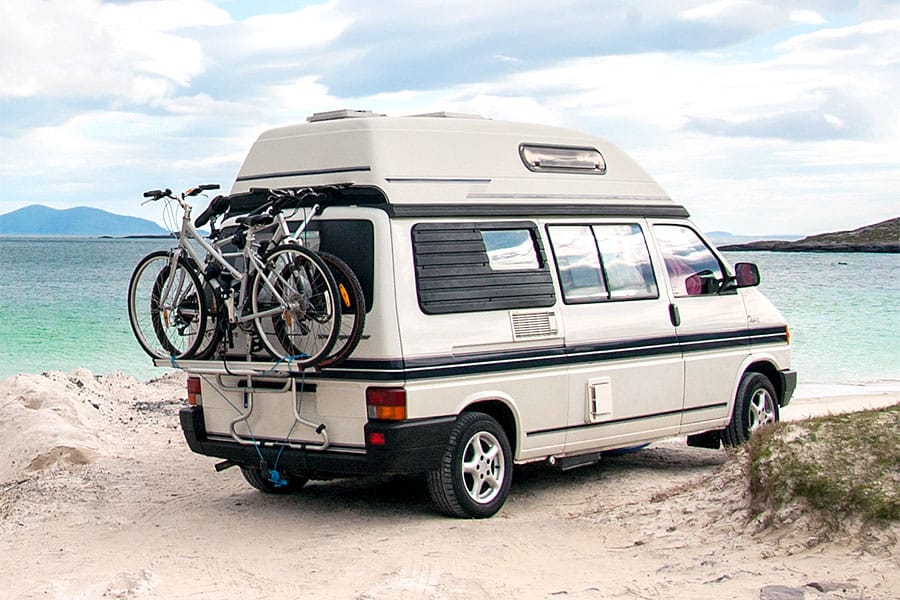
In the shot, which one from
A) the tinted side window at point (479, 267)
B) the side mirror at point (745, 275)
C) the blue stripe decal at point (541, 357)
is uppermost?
the tinted side window at point (479, 267)

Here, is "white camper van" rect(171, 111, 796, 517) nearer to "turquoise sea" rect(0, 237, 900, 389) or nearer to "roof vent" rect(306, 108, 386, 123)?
"roof vent" rect(306, 108, 386, 123)

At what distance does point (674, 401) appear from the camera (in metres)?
9.89

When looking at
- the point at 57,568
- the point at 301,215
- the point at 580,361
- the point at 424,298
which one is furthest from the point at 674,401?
the point at 57,568

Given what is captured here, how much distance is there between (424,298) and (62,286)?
53070mm

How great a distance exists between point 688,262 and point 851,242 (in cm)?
9984

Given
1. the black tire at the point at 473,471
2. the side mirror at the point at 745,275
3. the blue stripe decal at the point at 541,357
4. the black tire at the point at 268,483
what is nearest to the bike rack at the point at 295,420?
the blue stripe decal at the point at 541,357

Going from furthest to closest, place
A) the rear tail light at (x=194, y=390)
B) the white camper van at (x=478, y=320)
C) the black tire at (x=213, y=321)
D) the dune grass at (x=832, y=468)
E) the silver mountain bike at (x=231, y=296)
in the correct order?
the rear tail light at (x=194, y=390) < the black tire at (x=213, y=321) < the white camper van at (x=478, y=320) < the silver mountain bike at (x=231, y=296) < the dune grass at (x=832, y=468)

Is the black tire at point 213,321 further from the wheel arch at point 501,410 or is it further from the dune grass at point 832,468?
the dune grass at point 832,468

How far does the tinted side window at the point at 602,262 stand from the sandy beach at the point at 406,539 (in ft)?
4.84

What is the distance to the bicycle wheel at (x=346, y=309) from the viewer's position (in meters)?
7.77

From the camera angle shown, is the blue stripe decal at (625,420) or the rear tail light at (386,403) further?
the blue stripe decal at (625,420)

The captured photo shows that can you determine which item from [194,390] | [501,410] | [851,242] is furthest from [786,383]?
[851,242]

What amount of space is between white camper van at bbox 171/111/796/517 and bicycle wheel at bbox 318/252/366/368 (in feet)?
0.46

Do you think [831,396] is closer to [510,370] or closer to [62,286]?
[510,370]
